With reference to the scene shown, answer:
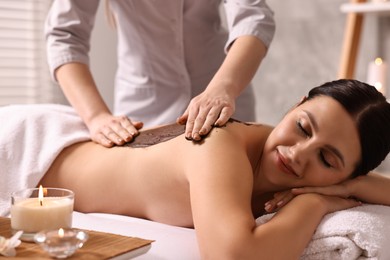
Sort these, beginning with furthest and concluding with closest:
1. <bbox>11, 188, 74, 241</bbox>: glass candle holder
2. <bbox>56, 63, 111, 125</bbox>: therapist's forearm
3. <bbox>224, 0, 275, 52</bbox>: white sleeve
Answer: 1. <bbox>224, 0, 275, 52</bbox>: white sleeve
2. <bbox>56, 63, 111, 125</bbox>: therapist's forearm
3. <bbox>11, 188, 74, 241</bbox>: glass candle holder

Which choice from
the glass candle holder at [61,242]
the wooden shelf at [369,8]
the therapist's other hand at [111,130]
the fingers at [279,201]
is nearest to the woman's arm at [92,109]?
the therapist's other hand at [111,130]

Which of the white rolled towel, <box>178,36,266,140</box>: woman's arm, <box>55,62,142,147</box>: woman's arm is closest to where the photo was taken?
the white rolled towel

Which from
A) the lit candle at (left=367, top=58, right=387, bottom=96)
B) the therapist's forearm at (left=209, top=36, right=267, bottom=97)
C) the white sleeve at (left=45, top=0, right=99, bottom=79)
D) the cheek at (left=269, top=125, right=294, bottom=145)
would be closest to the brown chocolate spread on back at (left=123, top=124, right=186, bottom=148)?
the therapist's forearm at (left=209, top=36, right=267, bottom=97)

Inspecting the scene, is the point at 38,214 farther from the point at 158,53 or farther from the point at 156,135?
the point at 158,53

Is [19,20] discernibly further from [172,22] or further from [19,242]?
[19,242]

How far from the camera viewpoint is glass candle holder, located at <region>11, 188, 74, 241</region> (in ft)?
4.20

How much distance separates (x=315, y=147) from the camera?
5.07ft

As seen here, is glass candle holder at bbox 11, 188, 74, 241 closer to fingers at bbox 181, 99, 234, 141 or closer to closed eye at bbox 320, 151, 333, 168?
fingers at bbox 181, 99, 234, 141

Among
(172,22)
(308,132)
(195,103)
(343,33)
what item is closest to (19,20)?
(172,22)

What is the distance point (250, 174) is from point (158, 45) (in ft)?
3.51

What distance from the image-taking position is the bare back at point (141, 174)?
163cm

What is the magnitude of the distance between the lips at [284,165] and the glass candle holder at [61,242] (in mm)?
608

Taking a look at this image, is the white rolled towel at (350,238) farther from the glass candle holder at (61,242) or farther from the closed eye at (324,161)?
the glass candle holder at (61,242)

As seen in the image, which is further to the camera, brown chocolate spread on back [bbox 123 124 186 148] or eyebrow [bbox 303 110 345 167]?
brown chocolate spread on back [bbox 123 124 186 148]
